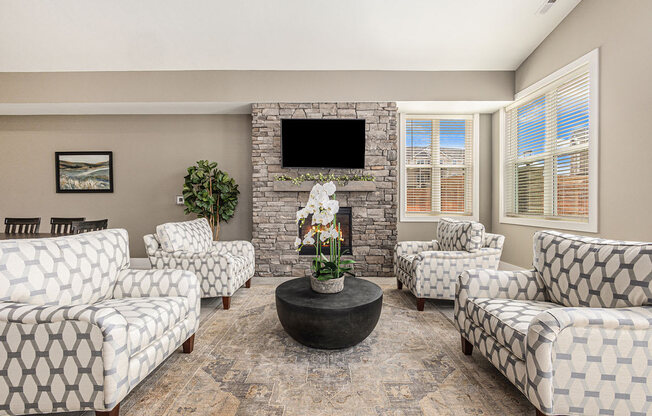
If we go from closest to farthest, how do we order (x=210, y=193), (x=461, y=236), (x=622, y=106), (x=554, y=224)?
(x=622, y=106) < (x=461, y=236) < (x=554, y=224) < (x=210, y=193)

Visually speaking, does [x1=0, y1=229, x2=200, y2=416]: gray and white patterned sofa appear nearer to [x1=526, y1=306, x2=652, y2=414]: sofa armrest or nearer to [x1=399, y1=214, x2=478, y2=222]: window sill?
[x1=526, y1=306, x2=652, y2=414]: sofa armrest

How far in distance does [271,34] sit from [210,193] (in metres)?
2.46

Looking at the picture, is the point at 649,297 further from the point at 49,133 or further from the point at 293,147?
the point at 49,133

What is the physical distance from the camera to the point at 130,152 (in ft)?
16.7

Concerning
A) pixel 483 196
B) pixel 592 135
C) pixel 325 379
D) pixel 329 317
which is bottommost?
pixel 325 379

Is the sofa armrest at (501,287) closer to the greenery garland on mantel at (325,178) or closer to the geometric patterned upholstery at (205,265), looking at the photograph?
the geometric patterned upholstery at (205,265)

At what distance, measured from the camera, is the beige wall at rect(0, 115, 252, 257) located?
5.07 m

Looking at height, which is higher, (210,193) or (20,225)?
(210,193)

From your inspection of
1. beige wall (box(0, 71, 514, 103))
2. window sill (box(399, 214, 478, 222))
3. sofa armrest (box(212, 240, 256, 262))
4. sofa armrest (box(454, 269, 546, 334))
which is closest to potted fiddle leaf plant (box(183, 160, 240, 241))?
sofa armrest (box(212, 240, 256, 262))

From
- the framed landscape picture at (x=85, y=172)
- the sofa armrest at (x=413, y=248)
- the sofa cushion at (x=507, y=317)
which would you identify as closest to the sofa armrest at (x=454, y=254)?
the sofa armrest at (x=413, y=248)

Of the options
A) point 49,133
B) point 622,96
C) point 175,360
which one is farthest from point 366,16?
point 49,133

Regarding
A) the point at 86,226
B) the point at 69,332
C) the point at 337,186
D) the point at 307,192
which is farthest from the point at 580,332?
the point at 86,226

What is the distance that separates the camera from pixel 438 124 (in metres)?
5.15

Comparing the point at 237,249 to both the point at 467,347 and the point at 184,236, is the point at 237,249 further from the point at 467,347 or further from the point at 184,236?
the point at 467,347
